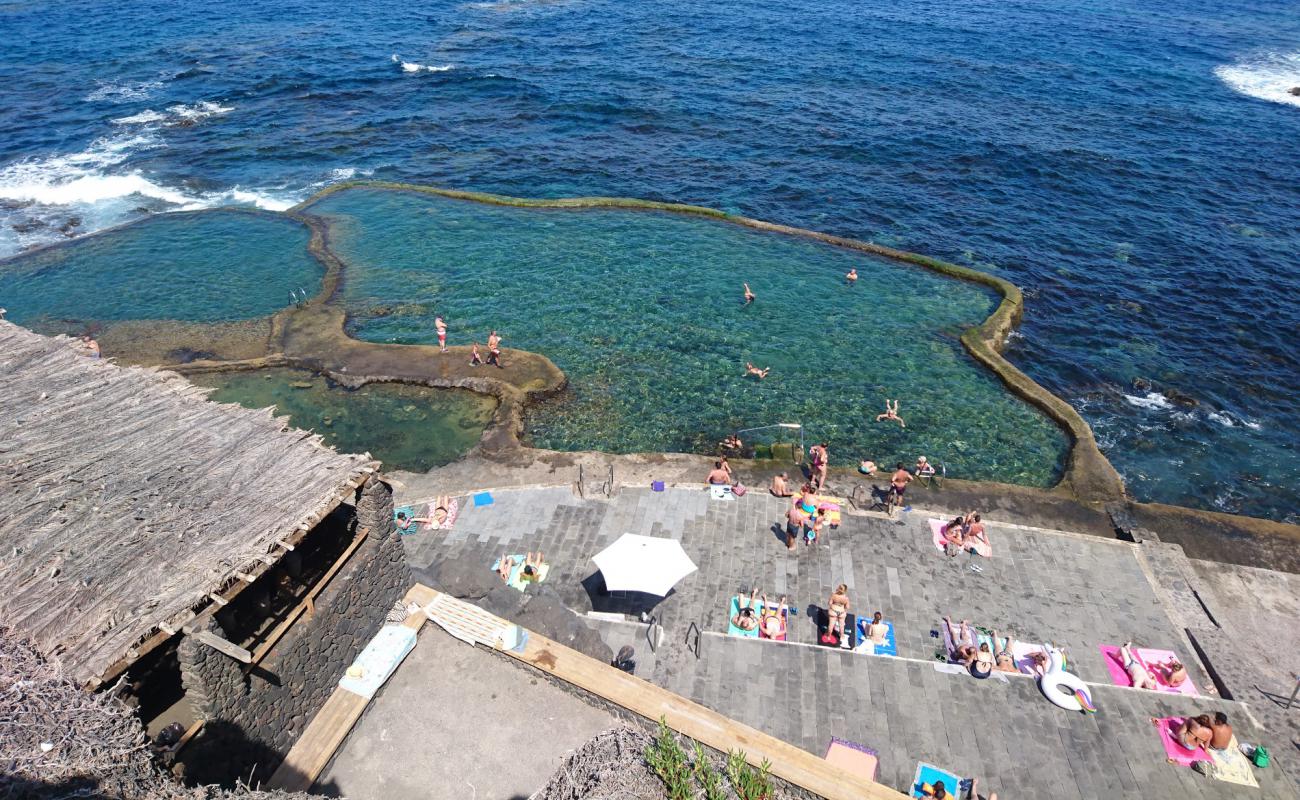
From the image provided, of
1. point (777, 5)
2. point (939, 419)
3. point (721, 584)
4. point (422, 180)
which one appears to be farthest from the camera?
point (777, 5)

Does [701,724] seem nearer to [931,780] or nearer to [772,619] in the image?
[931,780]

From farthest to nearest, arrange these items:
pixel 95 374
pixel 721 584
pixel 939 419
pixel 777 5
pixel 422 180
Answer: pixel 777 5 < pixel 422 180 < pixel 939 419 < pixel 721 584 < pixel 95 374

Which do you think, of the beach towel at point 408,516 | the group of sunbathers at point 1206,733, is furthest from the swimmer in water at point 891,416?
the beach towel at point 408,516

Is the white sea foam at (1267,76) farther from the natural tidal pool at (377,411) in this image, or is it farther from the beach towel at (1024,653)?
the natural tidal pool at (377,411)

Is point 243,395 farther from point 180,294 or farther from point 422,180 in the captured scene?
point 422,180

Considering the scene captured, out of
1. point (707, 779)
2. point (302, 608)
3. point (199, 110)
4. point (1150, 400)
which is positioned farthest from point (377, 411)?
point (199, 110)

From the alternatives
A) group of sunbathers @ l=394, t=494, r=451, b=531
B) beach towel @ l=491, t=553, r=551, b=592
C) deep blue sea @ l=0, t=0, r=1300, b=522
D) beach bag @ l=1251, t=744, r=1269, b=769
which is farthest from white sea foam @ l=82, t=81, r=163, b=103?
beach bag @ l=1251, t=744, r=1269, b=769

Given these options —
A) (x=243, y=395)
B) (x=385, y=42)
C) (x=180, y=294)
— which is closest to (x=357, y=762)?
(x=243, y=395)
